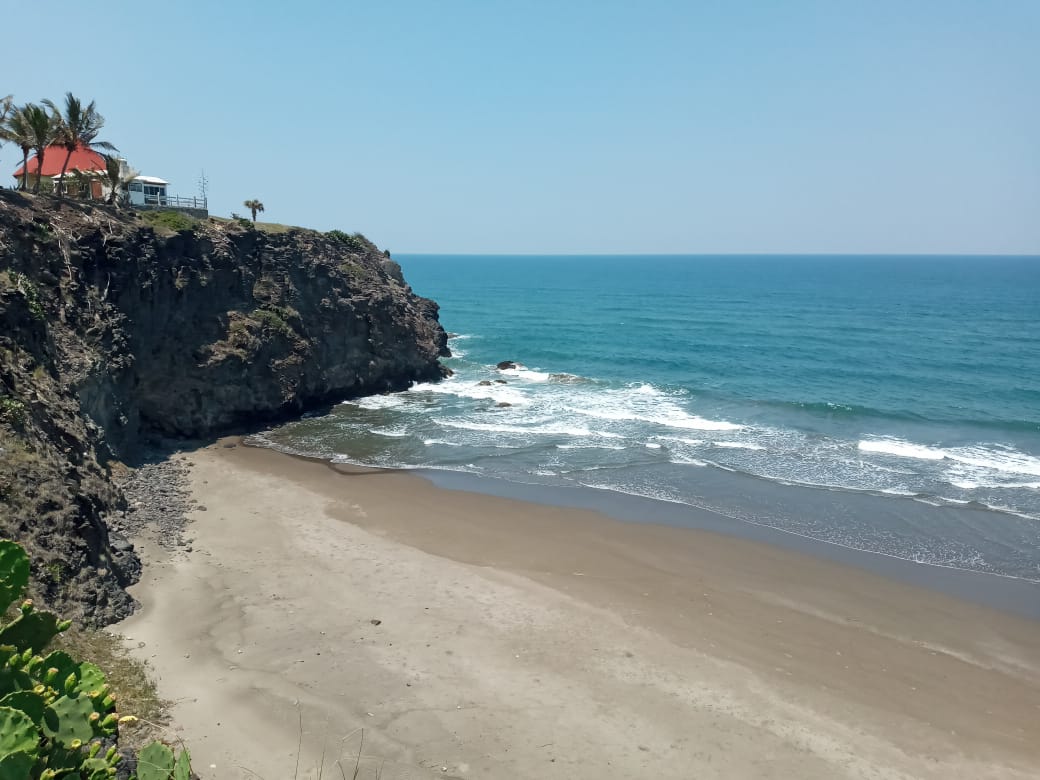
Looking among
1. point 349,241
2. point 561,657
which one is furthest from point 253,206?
point 561,657

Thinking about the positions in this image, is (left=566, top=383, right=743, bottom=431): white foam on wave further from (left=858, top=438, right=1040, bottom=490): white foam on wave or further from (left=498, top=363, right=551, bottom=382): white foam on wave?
(left=858, top=438, right=1040, bottom=490): white foam on wave

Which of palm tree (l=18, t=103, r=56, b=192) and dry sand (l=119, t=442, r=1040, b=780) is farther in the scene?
palm tree (l=18, t=103, r=56, b=192)

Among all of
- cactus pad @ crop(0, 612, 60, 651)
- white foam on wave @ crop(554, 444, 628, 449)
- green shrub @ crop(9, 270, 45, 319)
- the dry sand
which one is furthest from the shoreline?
cactus pad @ crop(0, 612, 60, 651)

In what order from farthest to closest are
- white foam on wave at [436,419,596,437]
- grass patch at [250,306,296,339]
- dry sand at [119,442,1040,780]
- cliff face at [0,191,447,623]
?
grass patch at [250,306,296,339]
white foam on wave at [436,419,596,437]
cliff face at [0,191,447,623]
dry sand at [119,442,1040,780]

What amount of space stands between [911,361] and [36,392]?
194 ft

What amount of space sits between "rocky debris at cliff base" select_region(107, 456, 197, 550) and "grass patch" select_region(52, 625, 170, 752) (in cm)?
604

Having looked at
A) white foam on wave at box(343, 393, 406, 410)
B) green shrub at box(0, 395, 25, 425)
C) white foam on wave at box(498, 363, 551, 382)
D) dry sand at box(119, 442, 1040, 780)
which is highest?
green shrub at box(0, 395, 25, 425)

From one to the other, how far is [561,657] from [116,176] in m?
33.3

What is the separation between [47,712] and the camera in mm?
8672

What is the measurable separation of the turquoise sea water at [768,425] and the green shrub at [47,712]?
22915mm

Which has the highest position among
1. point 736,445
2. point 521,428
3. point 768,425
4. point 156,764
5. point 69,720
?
point 69,720

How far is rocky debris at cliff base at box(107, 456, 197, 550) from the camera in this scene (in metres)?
22.8

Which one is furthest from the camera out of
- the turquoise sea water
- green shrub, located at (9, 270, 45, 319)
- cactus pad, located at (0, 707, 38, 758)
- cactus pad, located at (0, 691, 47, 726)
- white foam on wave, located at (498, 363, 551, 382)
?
white foam on wave, located at (498, 363, 551, 382)

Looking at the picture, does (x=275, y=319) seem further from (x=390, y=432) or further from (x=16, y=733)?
(x=16, y=733)
